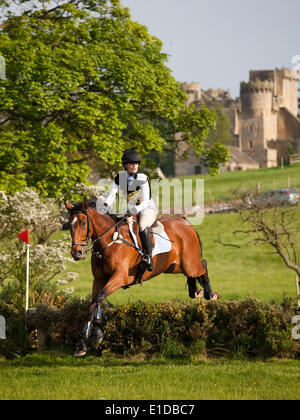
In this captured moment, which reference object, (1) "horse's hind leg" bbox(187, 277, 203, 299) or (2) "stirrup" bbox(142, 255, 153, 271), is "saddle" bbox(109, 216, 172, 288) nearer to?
(2) "stirrup" bbox(142, 255, 153, 271)

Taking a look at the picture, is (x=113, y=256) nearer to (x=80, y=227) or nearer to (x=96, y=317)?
(x=80, y=227)

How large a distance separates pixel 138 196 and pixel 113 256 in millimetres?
1055

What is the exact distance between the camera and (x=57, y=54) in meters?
19.0

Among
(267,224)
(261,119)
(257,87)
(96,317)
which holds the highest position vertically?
(257,87)

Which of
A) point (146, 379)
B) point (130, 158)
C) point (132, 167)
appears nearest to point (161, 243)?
point (132, 167)

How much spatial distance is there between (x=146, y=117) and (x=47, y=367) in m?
11.8

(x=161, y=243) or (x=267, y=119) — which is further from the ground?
(x=267, y=119)

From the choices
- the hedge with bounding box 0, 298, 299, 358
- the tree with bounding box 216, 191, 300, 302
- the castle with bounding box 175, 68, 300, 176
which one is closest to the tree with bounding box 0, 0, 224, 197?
the tree with bounding box 216, 191, 300, 302

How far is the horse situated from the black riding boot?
117 millimetres

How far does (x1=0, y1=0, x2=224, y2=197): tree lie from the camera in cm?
1819

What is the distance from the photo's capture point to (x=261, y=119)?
119 meters

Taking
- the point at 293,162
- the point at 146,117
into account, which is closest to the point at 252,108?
the point at 293,162
